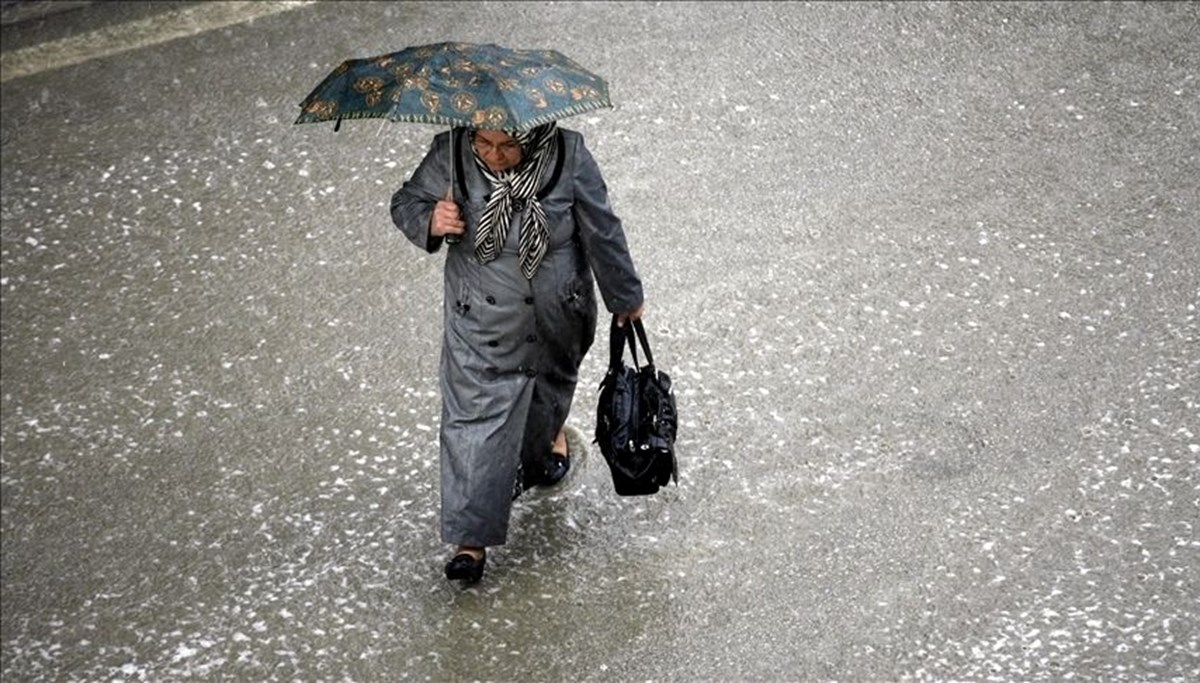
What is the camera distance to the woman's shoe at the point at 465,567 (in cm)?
598

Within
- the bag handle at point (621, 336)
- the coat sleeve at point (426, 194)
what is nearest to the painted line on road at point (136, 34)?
the coat sleeve at point (426, 194)

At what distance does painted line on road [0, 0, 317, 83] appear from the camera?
9508mm

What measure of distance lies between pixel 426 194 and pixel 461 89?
46 centimetres

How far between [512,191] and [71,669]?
2.01 m

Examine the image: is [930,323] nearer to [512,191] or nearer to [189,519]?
[512,191]

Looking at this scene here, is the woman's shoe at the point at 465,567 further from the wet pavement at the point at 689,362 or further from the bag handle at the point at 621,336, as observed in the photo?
the bag handle at the point at 621,336

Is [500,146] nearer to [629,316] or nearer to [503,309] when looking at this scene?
[503,309]

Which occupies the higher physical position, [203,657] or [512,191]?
[512,191]

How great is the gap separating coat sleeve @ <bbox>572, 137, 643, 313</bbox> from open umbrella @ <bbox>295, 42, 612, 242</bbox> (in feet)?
0.85

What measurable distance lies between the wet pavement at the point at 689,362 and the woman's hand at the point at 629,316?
0.70m

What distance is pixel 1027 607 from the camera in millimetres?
5715

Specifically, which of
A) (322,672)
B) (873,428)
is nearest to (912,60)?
(873,428)

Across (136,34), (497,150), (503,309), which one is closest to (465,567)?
(503,309)

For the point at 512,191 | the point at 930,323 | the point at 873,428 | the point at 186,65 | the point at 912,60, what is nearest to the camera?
the point at 512,191
